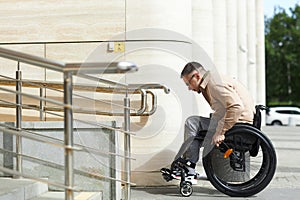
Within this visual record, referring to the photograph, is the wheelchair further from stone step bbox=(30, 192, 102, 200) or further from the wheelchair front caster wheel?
stone step bbox=(30, 192, 102, 200)

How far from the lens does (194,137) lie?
23.2 feet

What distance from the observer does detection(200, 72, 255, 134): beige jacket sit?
6.84m

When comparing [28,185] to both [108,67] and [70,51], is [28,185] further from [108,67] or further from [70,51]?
[70,51]

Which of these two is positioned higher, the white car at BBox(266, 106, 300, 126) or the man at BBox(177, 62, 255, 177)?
the man at BBox(177, 62, 255, 177)

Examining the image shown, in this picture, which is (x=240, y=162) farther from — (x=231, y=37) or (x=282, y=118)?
(x=282, y=118)

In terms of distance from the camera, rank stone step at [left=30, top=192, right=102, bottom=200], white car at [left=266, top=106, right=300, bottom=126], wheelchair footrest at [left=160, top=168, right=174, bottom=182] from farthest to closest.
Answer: white car at [left=266, top=106, right=300, bottom=126], wheelchair footrest at [left=160, top=168, right=174, bottom=182], stone step at [left=30, top=192, right=102, bottom=200]

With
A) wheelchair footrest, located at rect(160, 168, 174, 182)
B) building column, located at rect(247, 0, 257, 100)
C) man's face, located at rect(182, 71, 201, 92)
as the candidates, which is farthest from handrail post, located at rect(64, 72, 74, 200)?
building column, located at rect(247, 0, 257, 100)

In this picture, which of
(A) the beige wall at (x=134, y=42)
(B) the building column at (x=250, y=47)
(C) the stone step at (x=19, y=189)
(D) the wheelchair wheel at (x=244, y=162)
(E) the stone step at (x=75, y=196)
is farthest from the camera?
(B) the building column at (x=250, y=47)

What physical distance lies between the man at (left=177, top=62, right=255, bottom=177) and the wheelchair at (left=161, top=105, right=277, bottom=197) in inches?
4.9

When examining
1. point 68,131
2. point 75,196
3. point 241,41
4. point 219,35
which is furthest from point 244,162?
point 241,41

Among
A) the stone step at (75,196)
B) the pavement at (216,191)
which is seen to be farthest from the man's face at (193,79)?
the stone step at (75,196)

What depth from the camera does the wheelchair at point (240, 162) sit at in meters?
7.00

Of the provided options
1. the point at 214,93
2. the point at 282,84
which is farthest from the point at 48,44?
the point at 282,84

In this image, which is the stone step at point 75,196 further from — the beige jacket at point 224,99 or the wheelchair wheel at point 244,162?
the beige jacket at point 224,99
